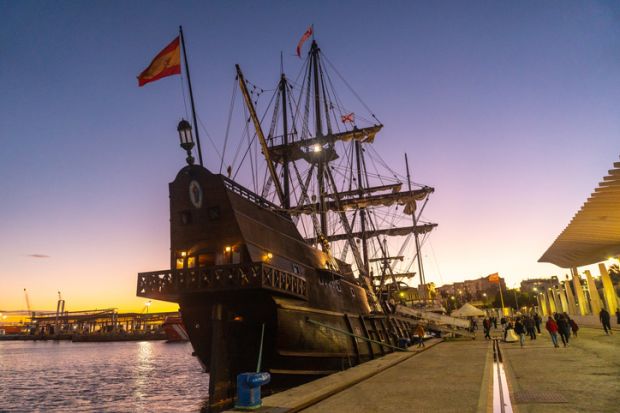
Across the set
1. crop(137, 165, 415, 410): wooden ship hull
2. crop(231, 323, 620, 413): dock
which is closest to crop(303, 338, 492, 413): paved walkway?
crop(231, 323, 620, 413): dock

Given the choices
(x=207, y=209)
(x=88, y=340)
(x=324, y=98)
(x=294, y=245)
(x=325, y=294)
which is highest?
(x=324, y=98)

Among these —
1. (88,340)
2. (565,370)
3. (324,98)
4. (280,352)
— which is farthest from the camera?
(88,340)

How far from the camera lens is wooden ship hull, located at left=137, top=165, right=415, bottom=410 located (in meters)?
13.3

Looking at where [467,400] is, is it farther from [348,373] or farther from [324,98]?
[324,98]

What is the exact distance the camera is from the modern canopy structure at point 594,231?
1744cm

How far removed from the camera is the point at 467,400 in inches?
313

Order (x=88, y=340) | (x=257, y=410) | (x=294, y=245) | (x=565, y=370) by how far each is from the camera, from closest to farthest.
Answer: (x=257, y=410)
(x=565, y=370)
(x=294, y=245)
(x=88, y=340)

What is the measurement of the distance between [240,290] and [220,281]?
2.59 ft

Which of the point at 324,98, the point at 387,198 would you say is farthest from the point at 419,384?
the point at 324,98

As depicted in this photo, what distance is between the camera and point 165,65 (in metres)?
14.1

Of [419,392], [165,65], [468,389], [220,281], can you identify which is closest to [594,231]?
[468,389]

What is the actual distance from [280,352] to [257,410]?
6047 mm

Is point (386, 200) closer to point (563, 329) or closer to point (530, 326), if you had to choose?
point (530, 326)

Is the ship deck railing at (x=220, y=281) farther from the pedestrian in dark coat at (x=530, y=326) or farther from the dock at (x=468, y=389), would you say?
the pedestrian in dark coat at (x=530, y=326)
